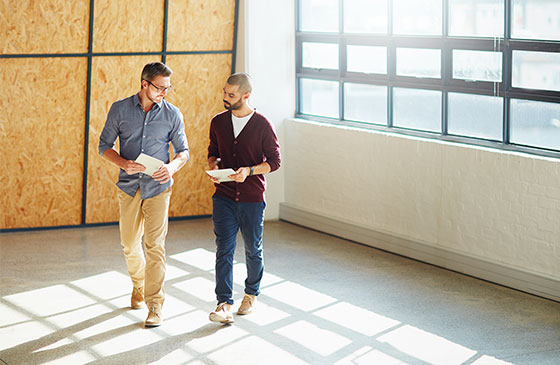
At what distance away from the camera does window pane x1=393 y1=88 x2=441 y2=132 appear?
7.31 meters

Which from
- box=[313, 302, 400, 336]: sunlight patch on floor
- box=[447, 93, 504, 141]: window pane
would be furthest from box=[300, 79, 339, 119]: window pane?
box=[313, 302, 400, 336]: sunlight patch on floor

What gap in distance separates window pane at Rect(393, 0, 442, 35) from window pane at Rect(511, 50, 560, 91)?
3.22 ft

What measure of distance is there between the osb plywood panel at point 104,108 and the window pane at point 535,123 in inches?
150

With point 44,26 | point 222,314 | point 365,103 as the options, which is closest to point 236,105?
point 222,314

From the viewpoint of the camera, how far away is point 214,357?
4988mm

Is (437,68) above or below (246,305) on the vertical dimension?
above

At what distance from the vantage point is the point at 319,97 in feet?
28.6

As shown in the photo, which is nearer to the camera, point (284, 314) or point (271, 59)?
point (284, 314)

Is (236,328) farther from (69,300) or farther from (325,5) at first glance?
(325,5)

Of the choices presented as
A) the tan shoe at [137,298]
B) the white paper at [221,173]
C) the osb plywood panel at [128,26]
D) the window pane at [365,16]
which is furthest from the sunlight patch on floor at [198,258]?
the window pane at [365,16]

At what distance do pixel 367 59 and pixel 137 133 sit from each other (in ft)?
10.7

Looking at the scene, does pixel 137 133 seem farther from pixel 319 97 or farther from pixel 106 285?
pixel 319 97

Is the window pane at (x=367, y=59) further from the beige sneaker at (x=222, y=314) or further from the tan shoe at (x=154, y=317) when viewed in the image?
the tan shoe at (x=154, y=317)

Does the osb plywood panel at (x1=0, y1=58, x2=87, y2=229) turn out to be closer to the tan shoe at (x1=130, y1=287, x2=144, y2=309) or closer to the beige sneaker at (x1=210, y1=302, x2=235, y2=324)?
the tan shoe at (x1=130, y1=287, x2=144, y2=309)
